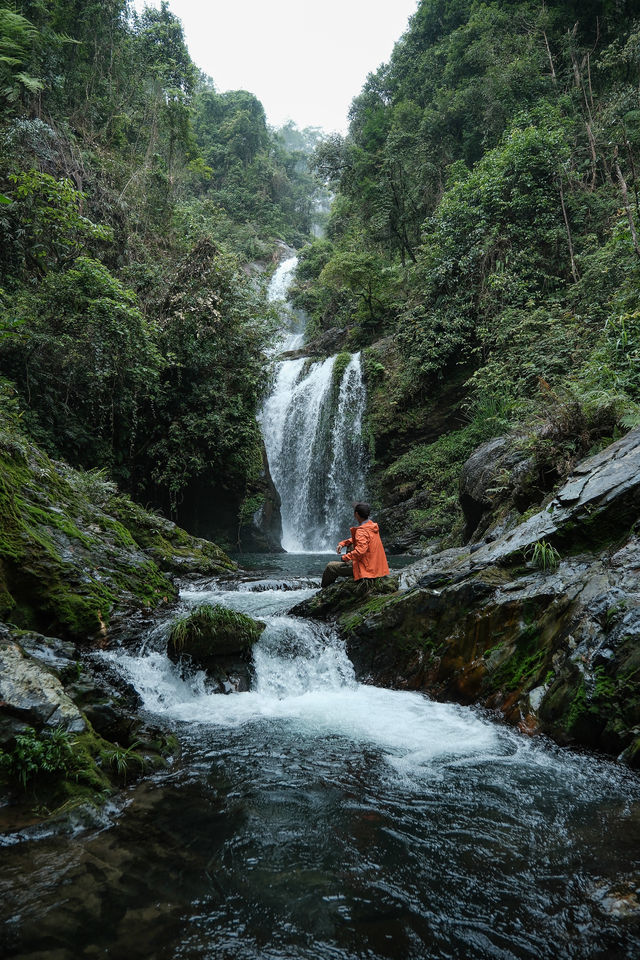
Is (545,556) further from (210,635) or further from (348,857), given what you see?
(210,635)

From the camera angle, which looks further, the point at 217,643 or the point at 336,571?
the point at 336,571

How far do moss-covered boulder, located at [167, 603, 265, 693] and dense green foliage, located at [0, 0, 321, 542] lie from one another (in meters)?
6.33

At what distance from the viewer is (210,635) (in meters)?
5.55

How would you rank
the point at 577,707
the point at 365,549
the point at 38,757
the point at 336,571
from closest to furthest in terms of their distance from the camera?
the point at 38,757 → the point at 577,707 → the point at 365,549 → the point at 336,571

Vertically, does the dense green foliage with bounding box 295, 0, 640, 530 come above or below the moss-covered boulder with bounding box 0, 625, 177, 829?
above

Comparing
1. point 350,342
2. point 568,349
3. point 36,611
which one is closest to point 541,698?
point 36,611

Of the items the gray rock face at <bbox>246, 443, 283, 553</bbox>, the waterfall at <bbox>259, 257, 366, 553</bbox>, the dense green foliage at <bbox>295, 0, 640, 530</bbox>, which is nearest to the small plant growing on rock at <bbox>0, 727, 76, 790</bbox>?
the dense green foliage at <bbox>295, 0, 640, 530</bbox>

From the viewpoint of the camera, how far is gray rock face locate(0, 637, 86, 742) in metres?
3.07

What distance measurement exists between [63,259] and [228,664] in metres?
11.5

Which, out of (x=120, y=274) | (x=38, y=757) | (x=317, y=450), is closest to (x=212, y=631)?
(x=38, y=757)

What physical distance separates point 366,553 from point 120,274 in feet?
41.1

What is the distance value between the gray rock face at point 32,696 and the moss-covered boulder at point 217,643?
199 cm

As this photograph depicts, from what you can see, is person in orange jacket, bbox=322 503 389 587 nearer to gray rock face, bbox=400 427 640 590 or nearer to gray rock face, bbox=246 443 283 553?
gray rock face, bbox=400 427 640 590

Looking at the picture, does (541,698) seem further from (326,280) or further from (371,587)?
(326,280)
